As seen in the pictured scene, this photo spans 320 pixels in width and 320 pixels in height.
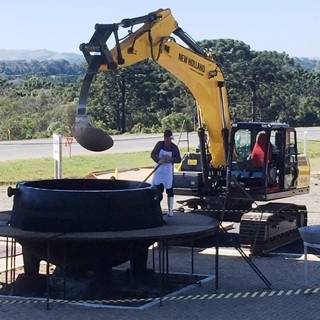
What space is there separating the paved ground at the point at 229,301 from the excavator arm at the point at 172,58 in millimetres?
3291

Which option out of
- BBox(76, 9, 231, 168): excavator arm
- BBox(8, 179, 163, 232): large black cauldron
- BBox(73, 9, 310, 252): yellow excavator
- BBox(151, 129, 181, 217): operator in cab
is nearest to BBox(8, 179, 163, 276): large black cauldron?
BBox(8, 179, 163, 232): large black cauldron

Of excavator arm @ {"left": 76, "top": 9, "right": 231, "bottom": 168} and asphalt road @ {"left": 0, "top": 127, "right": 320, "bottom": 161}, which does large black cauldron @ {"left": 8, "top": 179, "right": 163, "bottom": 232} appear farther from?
asphalt road @ {"left": 0, "top": 127, "right": 320, "bottom": 161}

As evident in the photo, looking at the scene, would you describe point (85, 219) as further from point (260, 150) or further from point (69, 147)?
point (69, 147)

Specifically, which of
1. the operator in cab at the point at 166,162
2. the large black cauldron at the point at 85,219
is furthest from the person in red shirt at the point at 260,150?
the large black cauldron at the point at 85,219

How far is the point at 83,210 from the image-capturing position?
12039 mm

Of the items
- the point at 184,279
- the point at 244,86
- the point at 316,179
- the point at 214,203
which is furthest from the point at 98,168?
the point at 244,86

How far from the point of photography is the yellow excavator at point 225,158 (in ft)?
54.2

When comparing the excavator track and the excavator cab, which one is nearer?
the excavator track

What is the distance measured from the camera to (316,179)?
106 ft

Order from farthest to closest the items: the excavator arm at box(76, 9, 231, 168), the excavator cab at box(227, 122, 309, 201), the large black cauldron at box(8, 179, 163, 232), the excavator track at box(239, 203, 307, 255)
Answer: the excavator cab at box(227, 122, 309, 201) → the excavator track at box(239, 203, 307, 255) → the excavator arm at box(76, 9, 231, 168) → the large black cauldron at box(8, 179, 163, 232)

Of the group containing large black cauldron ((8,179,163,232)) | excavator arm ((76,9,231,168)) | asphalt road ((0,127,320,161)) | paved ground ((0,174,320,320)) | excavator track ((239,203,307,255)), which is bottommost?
paved ground ((0,174,320,320))

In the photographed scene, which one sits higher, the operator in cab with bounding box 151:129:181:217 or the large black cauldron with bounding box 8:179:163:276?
the operator in cab with bounding box 151:129:181:217

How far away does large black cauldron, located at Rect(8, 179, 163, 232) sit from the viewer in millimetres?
12016

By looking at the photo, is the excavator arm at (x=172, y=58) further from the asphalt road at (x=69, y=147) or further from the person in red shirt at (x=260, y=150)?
the asphalt road at (x=69, y=147)
